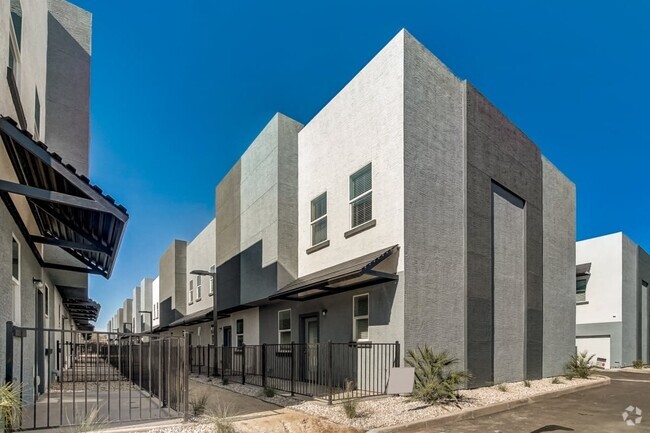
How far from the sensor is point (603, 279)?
25641mm

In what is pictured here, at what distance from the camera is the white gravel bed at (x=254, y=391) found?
10.3 m

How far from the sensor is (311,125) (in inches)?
613

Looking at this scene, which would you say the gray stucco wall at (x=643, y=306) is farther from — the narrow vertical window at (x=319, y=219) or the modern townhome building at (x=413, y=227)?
the narrow vertical window at (x=319, y=219)

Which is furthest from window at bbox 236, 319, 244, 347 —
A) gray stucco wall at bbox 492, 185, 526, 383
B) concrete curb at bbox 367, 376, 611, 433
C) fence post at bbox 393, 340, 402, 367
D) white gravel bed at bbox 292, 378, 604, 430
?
concrete curb at bbox 367, 376, 611, 433

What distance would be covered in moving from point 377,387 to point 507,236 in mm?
6930

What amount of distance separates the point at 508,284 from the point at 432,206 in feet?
15.5

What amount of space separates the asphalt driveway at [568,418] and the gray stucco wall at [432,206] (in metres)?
2.14

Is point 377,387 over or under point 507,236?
under

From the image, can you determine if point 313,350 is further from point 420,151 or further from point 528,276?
point 528,276

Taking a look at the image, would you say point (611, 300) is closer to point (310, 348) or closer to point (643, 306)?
point (643, 306)

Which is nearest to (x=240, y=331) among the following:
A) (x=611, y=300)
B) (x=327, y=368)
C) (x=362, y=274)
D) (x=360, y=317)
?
(x=327, y=368)

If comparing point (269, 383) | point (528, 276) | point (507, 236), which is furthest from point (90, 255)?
point (528, 276)

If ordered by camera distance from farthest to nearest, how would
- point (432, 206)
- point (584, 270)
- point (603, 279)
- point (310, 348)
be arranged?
point (584, 270), point (603, 279), point (310, 348), point (432, 206)

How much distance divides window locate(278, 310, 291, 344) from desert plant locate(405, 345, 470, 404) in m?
6.45
